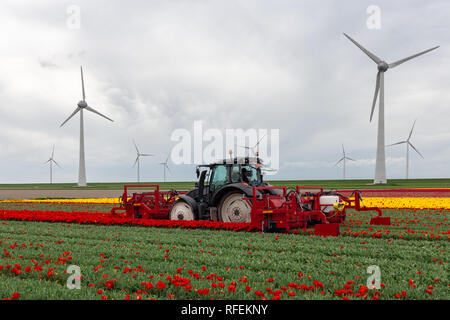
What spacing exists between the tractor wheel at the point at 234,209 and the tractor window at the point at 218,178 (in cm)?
60

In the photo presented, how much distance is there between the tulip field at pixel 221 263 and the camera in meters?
6.65

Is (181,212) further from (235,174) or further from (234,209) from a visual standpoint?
(235,174)

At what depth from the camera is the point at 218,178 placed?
1545 cm

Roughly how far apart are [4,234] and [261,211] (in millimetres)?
8317

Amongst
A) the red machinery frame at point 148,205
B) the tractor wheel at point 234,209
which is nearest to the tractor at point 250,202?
the tractor wheel at point 234,209

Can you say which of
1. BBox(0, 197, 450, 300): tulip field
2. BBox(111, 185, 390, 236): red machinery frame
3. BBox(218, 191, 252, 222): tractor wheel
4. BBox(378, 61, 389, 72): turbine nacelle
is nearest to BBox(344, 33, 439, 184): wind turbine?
BBox(378, 61, 389, 72): turbine nacelle

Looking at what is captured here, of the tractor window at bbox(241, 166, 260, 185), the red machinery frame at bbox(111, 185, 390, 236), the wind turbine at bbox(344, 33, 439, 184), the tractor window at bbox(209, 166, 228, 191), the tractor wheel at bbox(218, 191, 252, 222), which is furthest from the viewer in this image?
the wind turbine at bbox(344, 33, 439, 184)

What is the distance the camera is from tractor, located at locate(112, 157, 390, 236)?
535 inches

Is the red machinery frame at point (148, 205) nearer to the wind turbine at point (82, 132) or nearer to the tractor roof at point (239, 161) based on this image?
the tractor roof at point (239, 161)

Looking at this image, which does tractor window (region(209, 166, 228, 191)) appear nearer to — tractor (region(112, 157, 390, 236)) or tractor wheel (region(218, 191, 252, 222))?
tractor (region(112, 157, 390, 236))

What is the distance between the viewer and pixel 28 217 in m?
18.4

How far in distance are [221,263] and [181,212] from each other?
24.2 feet
